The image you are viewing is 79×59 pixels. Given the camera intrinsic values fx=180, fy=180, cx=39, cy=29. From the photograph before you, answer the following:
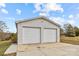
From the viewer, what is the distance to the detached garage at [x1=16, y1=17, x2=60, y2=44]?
5457 mm

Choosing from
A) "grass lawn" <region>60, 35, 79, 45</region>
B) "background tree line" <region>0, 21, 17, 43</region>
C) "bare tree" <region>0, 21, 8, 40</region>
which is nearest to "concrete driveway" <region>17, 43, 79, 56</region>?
"grass lawn" <region>60, 35, 79, 45</region>

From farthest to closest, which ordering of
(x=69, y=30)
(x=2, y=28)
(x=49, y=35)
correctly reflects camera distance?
(x=49, y=35), (x=69, y=30), (x=2, y=28)

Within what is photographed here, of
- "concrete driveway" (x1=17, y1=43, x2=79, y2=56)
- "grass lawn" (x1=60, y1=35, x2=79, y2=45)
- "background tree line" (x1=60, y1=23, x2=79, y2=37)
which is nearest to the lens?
"concrete driveway" (x1=17, y1=43, x2=79, y2=56)

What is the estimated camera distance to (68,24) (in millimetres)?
5406

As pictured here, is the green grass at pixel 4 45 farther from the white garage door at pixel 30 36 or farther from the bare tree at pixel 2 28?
the white garage door at pixel 30 36

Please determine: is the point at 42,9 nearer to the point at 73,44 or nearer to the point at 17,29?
the point at 17,29

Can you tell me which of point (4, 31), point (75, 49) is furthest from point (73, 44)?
point (4, 31)

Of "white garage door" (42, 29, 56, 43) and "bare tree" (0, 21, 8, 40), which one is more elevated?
"bare tree" (0, 21, 8, 40)

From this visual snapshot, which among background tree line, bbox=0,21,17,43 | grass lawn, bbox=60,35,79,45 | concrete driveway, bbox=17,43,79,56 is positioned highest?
background tree line, bbox=0,21,17,43

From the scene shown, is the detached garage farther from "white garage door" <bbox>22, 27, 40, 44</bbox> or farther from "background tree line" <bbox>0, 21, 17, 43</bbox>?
"background tree line" <bbox>0, 21, 17, 43</bbox>

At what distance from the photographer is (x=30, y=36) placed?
5.52 meters

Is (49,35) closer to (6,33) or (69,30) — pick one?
(69,30)

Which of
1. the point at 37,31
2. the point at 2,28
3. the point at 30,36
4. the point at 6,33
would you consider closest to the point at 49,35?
the point at 37,31

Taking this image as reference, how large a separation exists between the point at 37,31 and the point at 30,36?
0.27m
